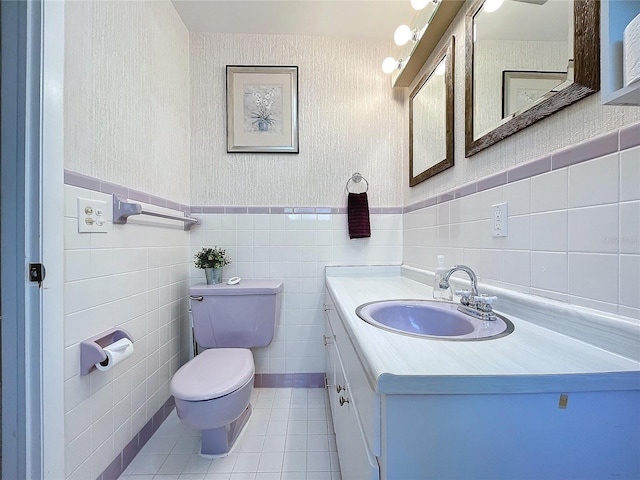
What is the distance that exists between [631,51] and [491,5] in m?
0.82

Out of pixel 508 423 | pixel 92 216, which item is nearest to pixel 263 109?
pixel 92 216

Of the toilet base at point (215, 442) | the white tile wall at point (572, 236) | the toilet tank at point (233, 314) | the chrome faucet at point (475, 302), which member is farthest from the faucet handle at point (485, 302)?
the toilet base at point (215, 442)

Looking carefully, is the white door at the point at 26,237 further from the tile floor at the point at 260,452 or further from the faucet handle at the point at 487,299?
the faucet handle at the point at 487,299

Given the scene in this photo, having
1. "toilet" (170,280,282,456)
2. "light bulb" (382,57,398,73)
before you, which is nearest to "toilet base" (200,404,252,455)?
"toilet" (170,280,282,456)

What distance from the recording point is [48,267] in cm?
83

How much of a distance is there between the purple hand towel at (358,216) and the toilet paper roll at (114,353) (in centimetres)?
127

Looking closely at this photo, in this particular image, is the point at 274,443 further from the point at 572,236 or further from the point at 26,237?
the point at 572,236

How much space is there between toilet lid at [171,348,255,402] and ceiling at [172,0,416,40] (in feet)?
6.33

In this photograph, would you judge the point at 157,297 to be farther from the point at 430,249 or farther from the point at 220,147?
the point at 430,249

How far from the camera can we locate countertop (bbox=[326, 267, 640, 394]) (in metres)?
0.48

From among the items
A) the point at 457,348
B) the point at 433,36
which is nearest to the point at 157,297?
the point at 457,348

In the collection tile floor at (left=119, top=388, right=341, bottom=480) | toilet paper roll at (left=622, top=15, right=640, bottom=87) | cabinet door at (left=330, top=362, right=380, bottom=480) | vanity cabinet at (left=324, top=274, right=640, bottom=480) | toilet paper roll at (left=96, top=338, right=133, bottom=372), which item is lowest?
tile floor at (left=119, top=388, right=341, bottom=480)

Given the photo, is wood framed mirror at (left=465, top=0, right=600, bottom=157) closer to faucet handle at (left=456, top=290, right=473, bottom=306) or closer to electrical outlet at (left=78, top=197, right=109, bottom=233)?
faucet handle at (left=456, top=290, right=473, bottom=306)

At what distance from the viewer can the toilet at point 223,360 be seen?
1092 mm
